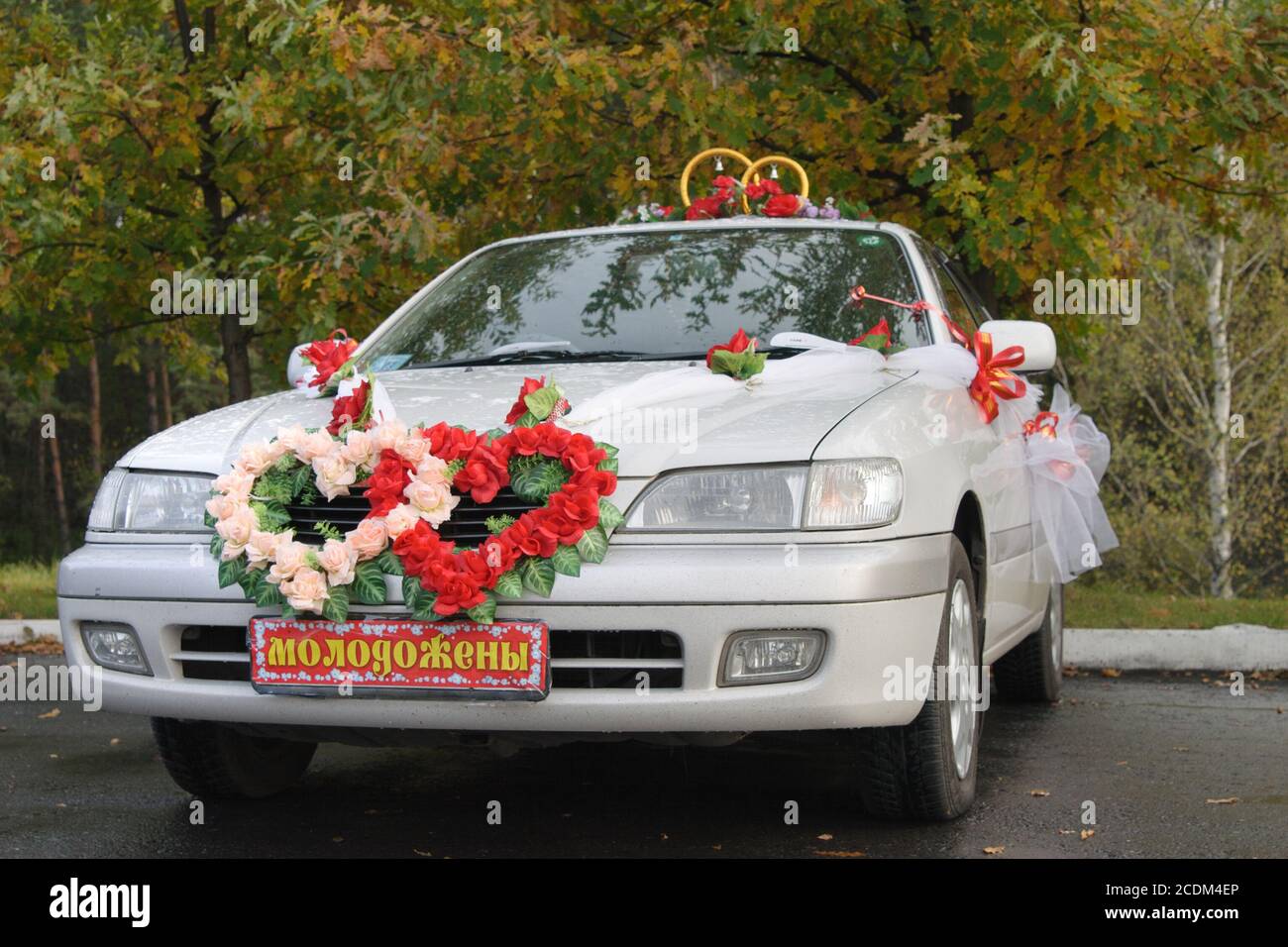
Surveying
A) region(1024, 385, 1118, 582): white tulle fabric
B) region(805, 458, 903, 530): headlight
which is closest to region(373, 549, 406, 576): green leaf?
region(805, 458, 903, 530): headlight

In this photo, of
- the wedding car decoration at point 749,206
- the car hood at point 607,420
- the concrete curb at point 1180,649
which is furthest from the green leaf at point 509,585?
the concrete curb at point 1180,649

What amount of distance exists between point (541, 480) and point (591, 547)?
20 centimetres

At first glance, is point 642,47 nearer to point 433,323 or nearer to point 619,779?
point 433,323

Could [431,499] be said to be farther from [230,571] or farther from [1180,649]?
[1180,649]

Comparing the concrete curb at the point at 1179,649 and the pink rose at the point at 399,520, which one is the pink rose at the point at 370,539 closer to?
the pink rose at the point at 399,520

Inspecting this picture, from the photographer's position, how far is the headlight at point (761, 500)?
3.78 metres

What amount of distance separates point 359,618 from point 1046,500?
9.82 feet

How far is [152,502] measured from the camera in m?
4.24

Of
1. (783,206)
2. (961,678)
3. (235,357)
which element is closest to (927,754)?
(961,678)

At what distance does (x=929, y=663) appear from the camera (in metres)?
3.98

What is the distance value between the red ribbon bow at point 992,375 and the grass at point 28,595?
510cm

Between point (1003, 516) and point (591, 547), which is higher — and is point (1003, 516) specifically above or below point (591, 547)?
below
